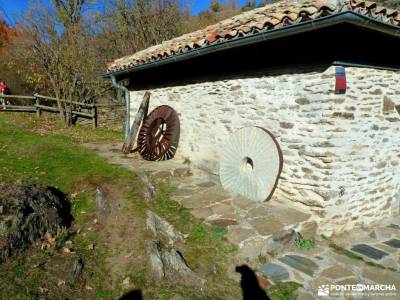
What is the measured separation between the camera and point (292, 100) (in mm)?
4941

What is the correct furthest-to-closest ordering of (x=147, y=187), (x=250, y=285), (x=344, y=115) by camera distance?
(x=147, y=187)
(x=344, y=115)
(x=250, y=285)

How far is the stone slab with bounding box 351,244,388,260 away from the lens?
4.39 m

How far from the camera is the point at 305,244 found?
4562mm

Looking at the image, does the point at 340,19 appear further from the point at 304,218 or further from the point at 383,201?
the point at 383,201

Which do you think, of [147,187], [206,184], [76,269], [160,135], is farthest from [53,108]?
[76,269]

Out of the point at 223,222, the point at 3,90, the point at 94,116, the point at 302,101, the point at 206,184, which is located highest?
the point at 3,90

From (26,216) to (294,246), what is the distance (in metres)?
3.38

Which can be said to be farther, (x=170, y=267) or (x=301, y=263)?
(x=301, y=263)

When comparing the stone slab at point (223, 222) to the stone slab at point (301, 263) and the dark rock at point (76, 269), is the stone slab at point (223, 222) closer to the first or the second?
the stone slab at point (301, 263)

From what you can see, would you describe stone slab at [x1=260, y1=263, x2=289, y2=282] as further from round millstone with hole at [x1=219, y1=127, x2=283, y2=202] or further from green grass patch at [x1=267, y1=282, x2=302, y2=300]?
round millstone with hole at [x1=219, y1=127, x2=283, y2=202]

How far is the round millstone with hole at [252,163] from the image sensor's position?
203 inches

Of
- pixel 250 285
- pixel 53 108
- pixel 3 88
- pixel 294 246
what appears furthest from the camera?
pixel 3 88

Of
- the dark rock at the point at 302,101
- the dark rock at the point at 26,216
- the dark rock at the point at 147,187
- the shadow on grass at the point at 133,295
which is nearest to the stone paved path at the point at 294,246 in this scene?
the dark rock at the point at 147,187

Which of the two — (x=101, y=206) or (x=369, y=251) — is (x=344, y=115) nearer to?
(x=369, y=251)
